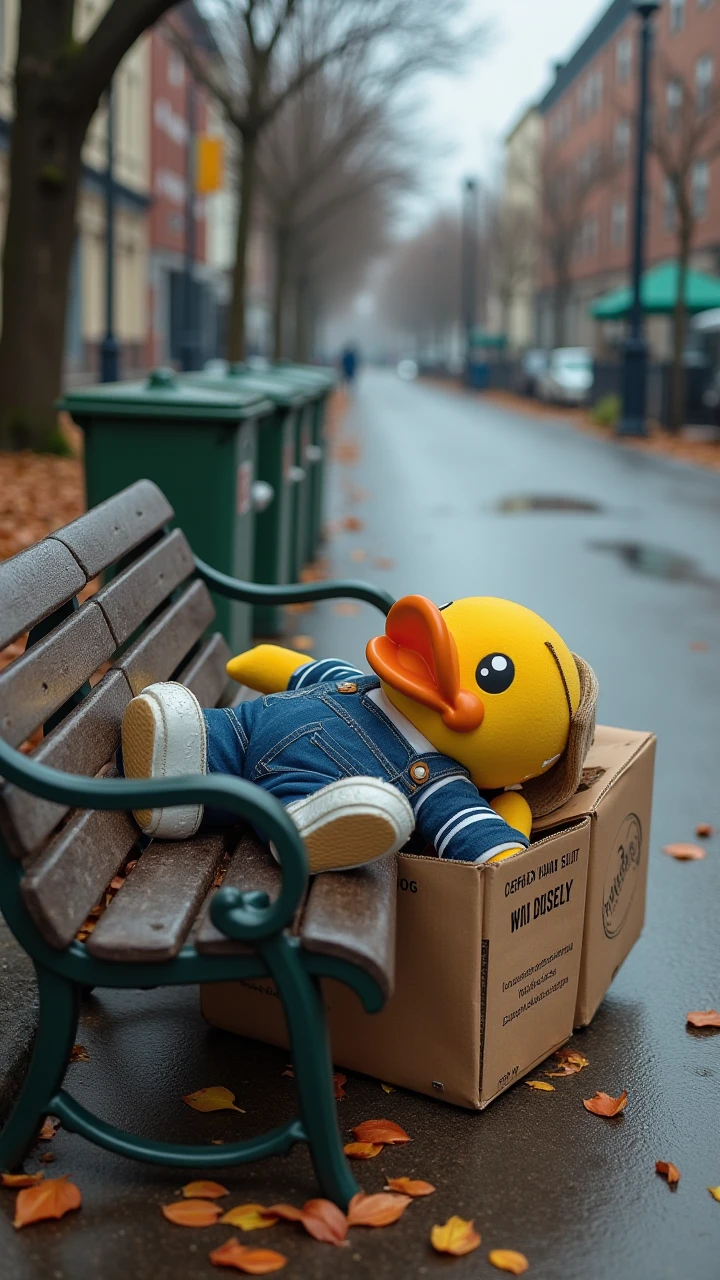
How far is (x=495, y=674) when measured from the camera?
3.04 meters

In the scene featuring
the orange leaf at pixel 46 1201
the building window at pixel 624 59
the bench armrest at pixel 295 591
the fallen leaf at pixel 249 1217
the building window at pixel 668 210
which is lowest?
the fallen leaf at pixel 249 1217

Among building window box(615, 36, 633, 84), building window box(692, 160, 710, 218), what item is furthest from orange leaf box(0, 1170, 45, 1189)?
building window box(615, 36, 633, 84)

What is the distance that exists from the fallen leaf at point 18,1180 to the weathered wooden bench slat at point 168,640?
1041 millimetres

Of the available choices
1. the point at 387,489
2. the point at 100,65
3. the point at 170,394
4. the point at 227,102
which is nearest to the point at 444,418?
the point at 227,102

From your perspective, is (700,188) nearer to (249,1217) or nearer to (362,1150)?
(362,1150)

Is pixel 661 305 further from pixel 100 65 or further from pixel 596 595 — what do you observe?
pixel 596 595

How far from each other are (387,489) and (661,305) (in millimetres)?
13470

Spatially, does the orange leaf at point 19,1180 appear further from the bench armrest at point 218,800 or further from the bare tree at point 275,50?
the bare tree at point 275,50

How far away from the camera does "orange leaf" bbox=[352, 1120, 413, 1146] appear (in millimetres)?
2787

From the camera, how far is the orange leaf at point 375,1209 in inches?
98.2

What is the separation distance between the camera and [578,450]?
23.1 m

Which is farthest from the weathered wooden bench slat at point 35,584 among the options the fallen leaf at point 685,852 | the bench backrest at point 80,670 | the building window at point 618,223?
the building window at point 618,223

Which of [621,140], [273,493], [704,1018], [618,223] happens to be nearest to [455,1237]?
Answer: [704,1018]

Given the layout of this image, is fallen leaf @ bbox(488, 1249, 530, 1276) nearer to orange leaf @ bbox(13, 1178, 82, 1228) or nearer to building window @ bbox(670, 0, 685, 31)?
orange leaf @ bbox(13, 1178, 82, 1228)
